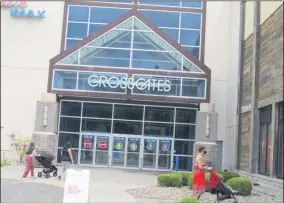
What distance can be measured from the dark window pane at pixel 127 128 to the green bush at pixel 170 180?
12.6m

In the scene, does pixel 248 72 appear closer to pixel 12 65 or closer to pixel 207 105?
pixel 207 105

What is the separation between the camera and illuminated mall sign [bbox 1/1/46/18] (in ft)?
96.5

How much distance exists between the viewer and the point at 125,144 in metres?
28.3

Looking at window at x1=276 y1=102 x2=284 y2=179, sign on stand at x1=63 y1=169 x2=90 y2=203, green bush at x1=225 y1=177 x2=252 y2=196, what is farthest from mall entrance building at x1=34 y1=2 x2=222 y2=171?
sign on stand at x1=63 y1=169 x2=90 y2=203

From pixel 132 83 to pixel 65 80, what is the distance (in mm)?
3996

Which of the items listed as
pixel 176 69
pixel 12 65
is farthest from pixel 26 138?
pixel 176 69

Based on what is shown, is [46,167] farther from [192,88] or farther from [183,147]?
[183,147]

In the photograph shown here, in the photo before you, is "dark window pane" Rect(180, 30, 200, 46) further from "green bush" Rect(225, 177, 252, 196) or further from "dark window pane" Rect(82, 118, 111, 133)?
"green bush" Rect(225, 177, 252, 196)

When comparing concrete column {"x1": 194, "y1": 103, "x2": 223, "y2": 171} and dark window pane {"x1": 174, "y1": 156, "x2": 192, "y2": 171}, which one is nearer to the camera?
concrete column {"x1": 194, "y1": 103, "x2": 223, "y2": 171}

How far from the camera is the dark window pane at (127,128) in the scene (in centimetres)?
2858

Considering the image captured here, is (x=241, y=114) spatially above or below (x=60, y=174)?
above

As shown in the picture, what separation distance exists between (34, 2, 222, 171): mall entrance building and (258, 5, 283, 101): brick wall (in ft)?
20.5

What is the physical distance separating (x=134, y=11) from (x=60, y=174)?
502 inches

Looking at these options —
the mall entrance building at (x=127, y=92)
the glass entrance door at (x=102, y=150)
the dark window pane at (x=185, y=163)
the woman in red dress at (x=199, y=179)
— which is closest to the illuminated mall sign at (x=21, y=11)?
the mall entrance building at (x=127, y=92)
